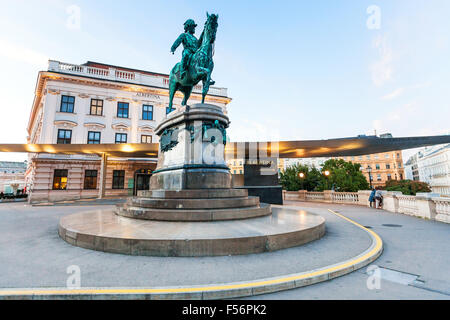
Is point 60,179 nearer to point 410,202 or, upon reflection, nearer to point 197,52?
point 197,52

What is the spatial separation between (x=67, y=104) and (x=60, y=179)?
9.15 m

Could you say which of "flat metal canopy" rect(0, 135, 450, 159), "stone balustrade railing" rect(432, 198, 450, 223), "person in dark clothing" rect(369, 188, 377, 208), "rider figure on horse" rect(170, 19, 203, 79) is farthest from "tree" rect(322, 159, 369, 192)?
"rider figure on horse" rect(170, 19, 203, 79)

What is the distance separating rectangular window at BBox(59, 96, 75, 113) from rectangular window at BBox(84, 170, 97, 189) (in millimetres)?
7881

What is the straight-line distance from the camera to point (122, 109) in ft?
91.5

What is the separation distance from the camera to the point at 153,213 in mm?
6148

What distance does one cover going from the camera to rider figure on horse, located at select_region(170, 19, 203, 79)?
8.70m

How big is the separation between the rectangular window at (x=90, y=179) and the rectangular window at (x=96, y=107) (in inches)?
292

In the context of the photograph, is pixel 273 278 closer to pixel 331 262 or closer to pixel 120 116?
pixel 331 262

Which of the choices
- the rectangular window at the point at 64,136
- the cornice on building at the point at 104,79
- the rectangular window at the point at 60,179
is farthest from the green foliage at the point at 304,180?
the rectangular window at the point at 64,136

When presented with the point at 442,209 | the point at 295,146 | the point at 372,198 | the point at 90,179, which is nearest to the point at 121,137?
the point at 90,179

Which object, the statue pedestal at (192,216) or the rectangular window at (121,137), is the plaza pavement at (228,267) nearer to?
the statue pedestal at (192,216)

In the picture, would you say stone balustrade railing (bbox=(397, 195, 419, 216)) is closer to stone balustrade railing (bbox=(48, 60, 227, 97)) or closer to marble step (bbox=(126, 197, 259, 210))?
marble step (bbox=(126, 197, 259, 210))
